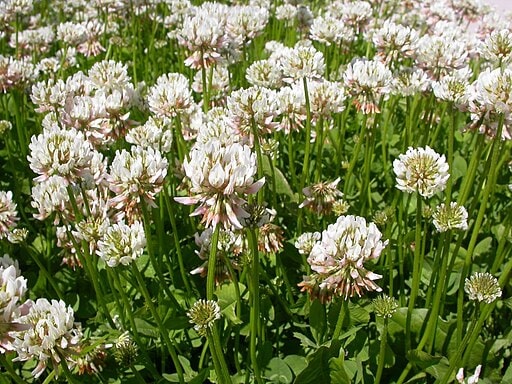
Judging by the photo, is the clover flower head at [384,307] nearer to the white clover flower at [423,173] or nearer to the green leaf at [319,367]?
the green leaf at [319,367]

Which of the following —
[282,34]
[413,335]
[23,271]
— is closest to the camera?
[413,335]

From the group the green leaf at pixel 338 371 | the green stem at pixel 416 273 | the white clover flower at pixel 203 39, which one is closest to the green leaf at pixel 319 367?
the green leaf at pixel 338 371

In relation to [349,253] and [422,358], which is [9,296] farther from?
[422,358]

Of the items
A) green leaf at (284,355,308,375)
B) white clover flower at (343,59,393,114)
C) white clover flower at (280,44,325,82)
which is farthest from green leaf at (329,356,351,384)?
white clover flower at (280,44,325,82)

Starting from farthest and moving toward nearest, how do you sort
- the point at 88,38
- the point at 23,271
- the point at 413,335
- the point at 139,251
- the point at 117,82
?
the point at 88,38
the point at 23,271
the point at 117,82
the point at 413,335
the point at 139,251

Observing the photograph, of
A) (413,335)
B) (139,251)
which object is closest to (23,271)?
(139,251)

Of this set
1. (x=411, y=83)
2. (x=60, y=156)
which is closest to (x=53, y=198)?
(x=60, y=156)

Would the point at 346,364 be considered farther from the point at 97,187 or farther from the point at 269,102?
the point at 97,187
